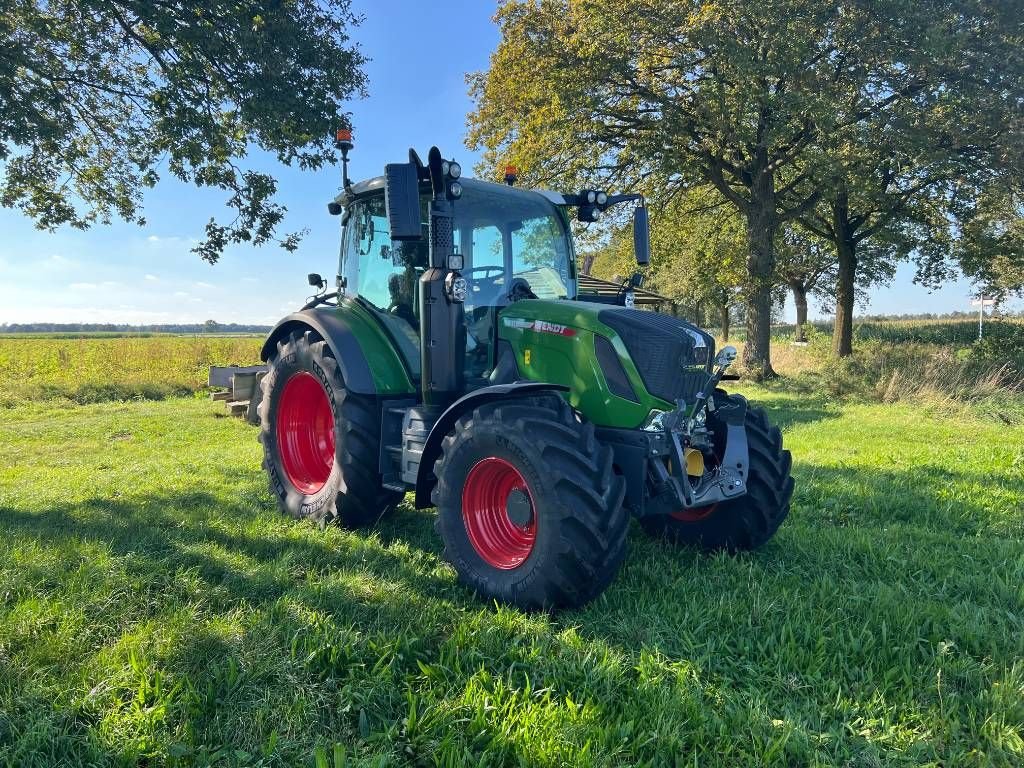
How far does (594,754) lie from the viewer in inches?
82.7

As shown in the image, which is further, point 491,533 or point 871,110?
point 871,110

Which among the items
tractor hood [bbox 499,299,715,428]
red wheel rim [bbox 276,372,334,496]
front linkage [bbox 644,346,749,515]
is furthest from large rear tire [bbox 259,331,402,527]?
front linkage [bbox 644,346,749,515]

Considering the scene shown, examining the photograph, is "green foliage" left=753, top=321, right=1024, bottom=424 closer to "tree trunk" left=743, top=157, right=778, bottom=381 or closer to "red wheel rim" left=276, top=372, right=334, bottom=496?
"tree trunk" left=743, top=157, right=778, bottom=381

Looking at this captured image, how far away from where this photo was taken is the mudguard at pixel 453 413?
336cm

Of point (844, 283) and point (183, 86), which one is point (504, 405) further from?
point (844, 283)

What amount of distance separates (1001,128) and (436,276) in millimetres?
12522

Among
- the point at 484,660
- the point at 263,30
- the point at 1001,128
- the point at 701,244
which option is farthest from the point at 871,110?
the point at 484,660

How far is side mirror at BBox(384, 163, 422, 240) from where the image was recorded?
341 centimetres

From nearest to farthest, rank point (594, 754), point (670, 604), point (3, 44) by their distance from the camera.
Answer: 1. point (594, 754)
2. point (670, 604)
3. point (3, 44)

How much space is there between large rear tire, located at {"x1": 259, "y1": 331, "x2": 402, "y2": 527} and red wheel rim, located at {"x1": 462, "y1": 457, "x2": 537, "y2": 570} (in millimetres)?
1077

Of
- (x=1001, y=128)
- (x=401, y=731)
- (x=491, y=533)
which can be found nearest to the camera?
(x=401, y=731)

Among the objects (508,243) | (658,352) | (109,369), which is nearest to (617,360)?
(658,352)

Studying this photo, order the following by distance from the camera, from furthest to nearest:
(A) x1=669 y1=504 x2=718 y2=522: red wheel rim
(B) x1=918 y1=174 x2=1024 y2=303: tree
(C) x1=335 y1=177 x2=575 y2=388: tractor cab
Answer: (B) x1=918 y1=174 x2=1024 y2=303: tree < (C) x1=335 y1=177 x2=575 y2=388: tractor cab < (A) x1=669 y1=504 x2=718 y2=522: red wheel rim

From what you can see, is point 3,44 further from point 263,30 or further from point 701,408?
point 701,408
